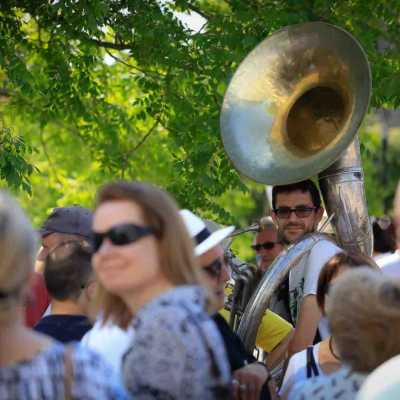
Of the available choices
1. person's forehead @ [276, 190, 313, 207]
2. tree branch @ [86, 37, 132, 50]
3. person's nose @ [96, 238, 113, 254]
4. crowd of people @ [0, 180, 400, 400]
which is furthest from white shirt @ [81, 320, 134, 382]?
tree branch @ [86, 37, 132, 50]

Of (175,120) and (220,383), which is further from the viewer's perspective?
(175,120)

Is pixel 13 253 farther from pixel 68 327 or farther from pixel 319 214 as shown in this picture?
pixel 319 214

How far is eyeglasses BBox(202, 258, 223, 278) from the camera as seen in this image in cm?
397

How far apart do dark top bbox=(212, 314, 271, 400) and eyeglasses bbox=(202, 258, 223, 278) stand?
0.65 feet

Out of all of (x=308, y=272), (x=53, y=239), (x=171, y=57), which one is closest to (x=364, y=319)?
(x=308, y=272)

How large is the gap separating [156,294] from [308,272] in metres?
2.34

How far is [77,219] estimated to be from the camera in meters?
5.50

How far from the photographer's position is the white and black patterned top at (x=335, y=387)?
10.8 feet

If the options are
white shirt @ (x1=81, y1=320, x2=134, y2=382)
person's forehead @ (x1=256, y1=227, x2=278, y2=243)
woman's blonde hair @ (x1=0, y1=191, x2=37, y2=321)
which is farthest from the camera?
person's forehead @ (x1=256, y1=227, x2=278, y2=243)

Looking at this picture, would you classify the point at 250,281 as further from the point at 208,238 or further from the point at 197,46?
the point at 197,46

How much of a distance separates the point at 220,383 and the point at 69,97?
5.78 meters

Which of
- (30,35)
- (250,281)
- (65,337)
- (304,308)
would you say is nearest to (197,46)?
(30,35)

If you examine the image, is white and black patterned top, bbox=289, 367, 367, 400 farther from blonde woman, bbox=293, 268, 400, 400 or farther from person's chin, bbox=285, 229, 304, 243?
person's chin, bbox=285, 229, 304, 243

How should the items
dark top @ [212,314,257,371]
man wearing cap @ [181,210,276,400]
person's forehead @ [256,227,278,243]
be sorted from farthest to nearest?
person's forehead @ [256,227,278,243], dark top @ [212,314,257,371], man wearing cap @ [181,210,276,400]
